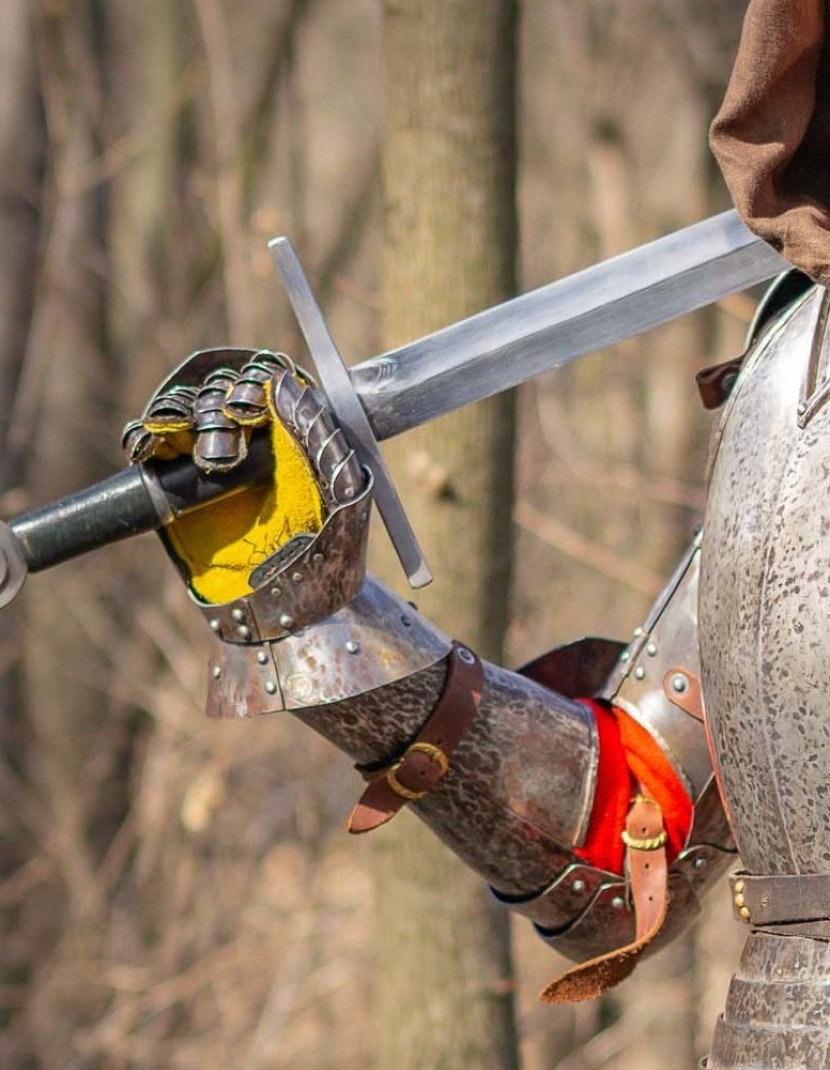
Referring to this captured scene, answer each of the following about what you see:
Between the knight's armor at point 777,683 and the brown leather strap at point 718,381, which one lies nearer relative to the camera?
the knight's armor at point 777,683

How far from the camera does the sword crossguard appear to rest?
2.22 meters

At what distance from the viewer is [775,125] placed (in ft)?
6.87

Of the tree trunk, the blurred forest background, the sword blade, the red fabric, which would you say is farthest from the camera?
the blurred forest background

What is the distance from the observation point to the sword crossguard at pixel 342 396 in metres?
2.22

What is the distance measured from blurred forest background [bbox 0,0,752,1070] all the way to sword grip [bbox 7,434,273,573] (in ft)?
12.8

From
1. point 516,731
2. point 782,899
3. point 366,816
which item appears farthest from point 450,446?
point 782,899

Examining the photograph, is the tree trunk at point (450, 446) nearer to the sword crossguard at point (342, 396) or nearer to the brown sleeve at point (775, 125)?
the sword crossguard at point (342, 396)

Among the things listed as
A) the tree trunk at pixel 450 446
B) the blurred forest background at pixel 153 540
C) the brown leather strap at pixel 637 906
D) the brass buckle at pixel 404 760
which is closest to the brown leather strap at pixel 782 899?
the brown leather strap at pixel 637 906

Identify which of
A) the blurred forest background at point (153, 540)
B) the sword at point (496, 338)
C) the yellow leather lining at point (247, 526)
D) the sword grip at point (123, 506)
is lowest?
the blurred forest background at point (153, 540)

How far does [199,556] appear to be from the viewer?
7.50 ft

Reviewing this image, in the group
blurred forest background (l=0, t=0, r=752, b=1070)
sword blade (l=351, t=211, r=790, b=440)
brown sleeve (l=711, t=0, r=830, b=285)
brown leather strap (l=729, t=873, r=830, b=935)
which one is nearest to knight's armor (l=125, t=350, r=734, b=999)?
sword blade (l=351, t=211, r=790, b=440)

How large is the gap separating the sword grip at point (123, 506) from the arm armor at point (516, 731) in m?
0.19

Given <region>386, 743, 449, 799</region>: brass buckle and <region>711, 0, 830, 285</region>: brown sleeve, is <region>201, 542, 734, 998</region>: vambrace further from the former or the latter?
<region>711, 0, 830, 285</region>: brown sleeve

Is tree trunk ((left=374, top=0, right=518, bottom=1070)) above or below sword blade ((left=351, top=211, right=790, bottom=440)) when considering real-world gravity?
below
